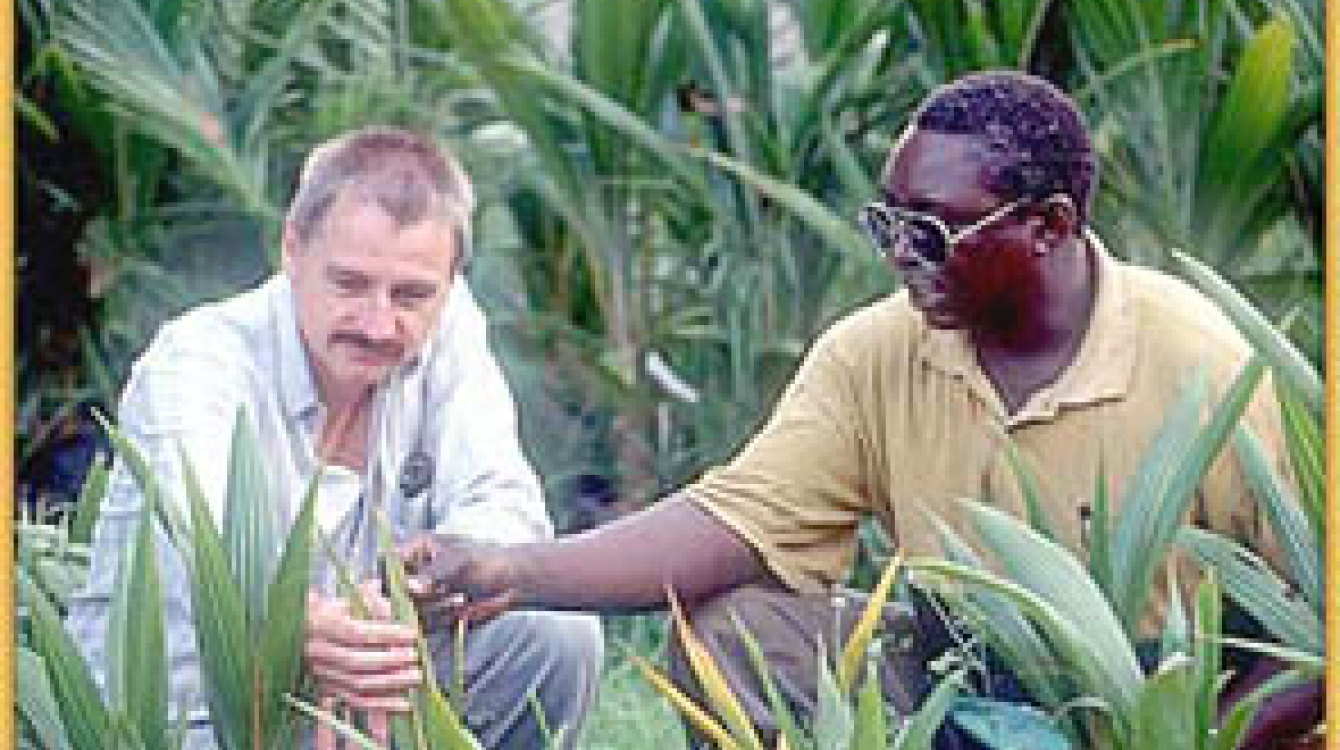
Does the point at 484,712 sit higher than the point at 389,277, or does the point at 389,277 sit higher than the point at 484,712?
the point at 389,277

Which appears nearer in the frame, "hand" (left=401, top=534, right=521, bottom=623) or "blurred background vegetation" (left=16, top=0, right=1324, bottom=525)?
"hand" (left=401, top=534, right=521, bottom=623)

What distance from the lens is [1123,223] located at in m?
5.51

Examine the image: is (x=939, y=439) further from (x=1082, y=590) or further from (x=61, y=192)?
(x=61, y=192)

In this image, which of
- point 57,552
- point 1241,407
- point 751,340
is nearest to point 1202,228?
point 751,340

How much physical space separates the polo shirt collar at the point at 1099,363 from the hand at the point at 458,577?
0.53 meters

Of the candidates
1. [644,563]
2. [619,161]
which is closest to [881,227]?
[644,563]

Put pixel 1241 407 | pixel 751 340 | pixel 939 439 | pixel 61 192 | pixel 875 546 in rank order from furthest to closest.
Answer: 1. pixel 61 192
2. pixel 751 340
3. pixel 875 546
4. pixel 939 439
5. pixel 1241 407

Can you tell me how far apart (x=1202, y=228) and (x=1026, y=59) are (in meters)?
0.42

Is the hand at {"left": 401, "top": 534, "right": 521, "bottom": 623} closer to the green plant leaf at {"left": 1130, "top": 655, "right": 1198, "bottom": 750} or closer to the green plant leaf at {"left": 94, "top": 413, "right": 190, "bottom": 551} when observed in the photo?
the green plant leaf at {"left": 94, "top": 413, "right": 190, "bottom": 551}

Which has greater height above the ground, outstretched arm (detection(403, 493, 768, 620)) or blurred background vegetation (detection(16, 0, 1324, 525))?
blurred background vegetation (detection(16, 0, 1324, 525))

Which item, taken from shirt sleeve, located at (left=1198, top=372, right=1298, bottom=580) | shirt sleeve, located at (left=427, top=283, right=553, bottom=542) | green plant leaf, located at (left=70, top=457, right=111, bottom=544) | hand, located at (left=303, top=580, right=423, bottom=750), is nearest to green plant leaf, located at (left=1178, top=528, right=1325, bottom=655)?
shirt sleeve, located at (left=1198, top=372, right=1298, bottom=580)

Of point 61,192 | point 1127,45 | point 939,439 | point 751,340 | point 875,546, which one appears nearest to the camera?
point 939,439

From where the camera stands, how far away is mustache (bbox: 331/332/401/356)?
354 cm

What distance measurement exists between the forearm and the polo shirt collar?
1.18 feet
